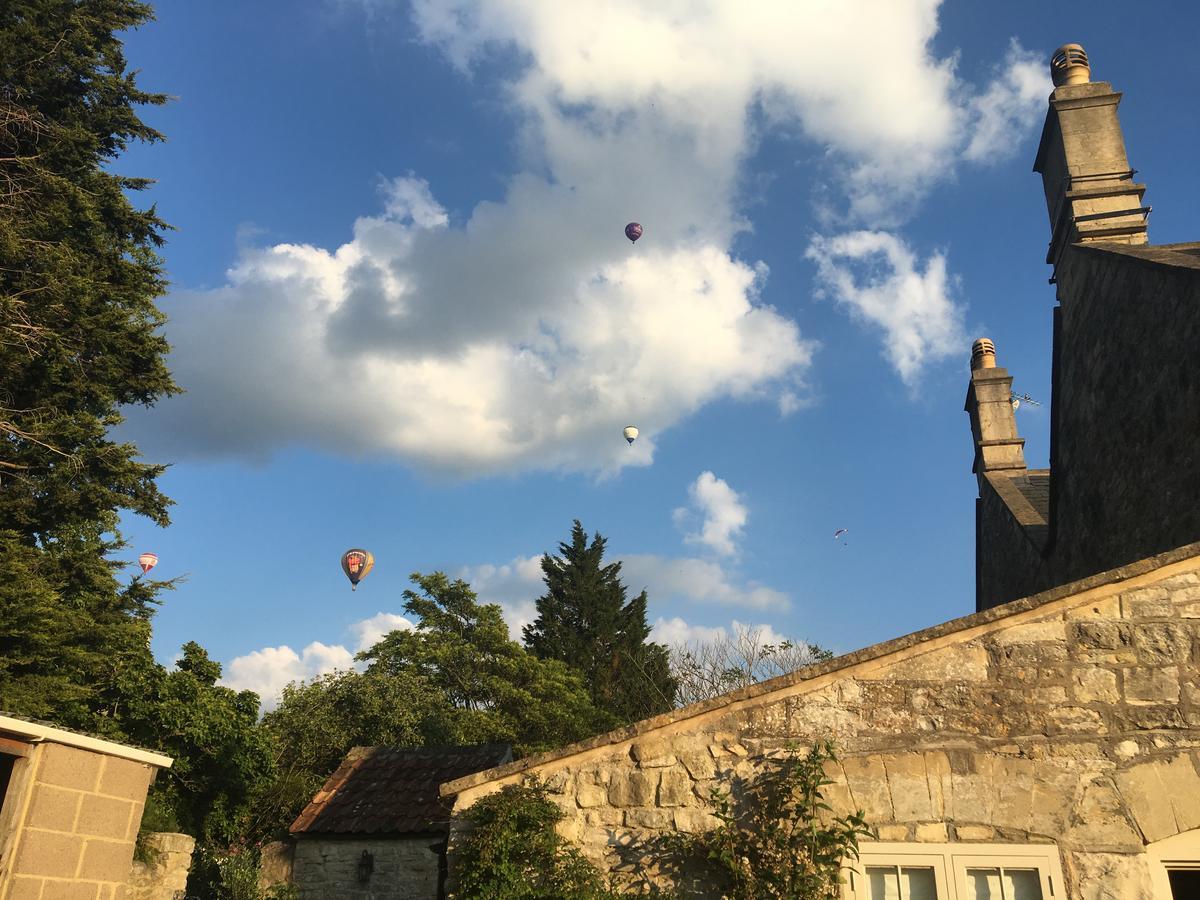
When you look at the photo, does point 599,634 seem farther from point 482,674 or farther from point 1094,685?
point 1094,685

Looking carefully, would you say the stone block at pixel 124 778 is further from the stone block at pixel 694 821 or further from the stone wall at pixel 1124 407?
the stone wall at pixel 1124 407

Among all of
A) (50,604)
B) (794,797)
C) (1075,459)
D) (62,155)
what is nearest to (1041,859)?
(794,797)

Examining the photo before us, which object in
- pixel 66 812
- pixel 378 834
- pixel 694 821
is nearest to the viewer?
pixel 694 821

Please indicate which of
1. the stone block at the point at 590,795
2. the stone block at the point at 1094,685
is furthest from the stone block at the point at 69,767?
the stone block at the point at 1094,685

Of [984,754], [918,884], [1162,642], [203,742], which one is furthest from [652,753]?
[203,742]

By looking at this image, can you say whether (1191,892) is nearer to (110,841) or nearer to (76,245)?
(110,841)

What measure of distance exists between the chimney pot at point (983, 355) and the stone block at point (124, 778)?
1490cm

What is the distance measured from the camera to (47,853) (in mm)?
7250

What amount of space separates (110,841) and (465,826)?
433 centimetres

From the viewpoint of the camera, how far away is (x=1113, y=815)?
16.8 ft

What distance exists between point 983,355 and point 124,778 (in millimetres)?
15258

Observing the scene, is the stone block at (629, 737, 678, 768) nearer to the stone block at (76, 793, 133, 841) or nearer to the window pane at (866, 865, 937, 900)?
the window pane at (866, 865, 937, 900)

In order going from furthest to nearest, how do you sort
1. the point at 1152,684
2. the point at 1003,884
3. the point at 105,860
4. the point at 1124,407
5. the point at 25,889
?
1. the point at 1124,407
2. the point at 105,860
3. the point at 25,889
4. the point at 1152,684
5. the point at 1003,884

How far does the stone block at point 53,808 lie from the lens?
7168 millimetres
